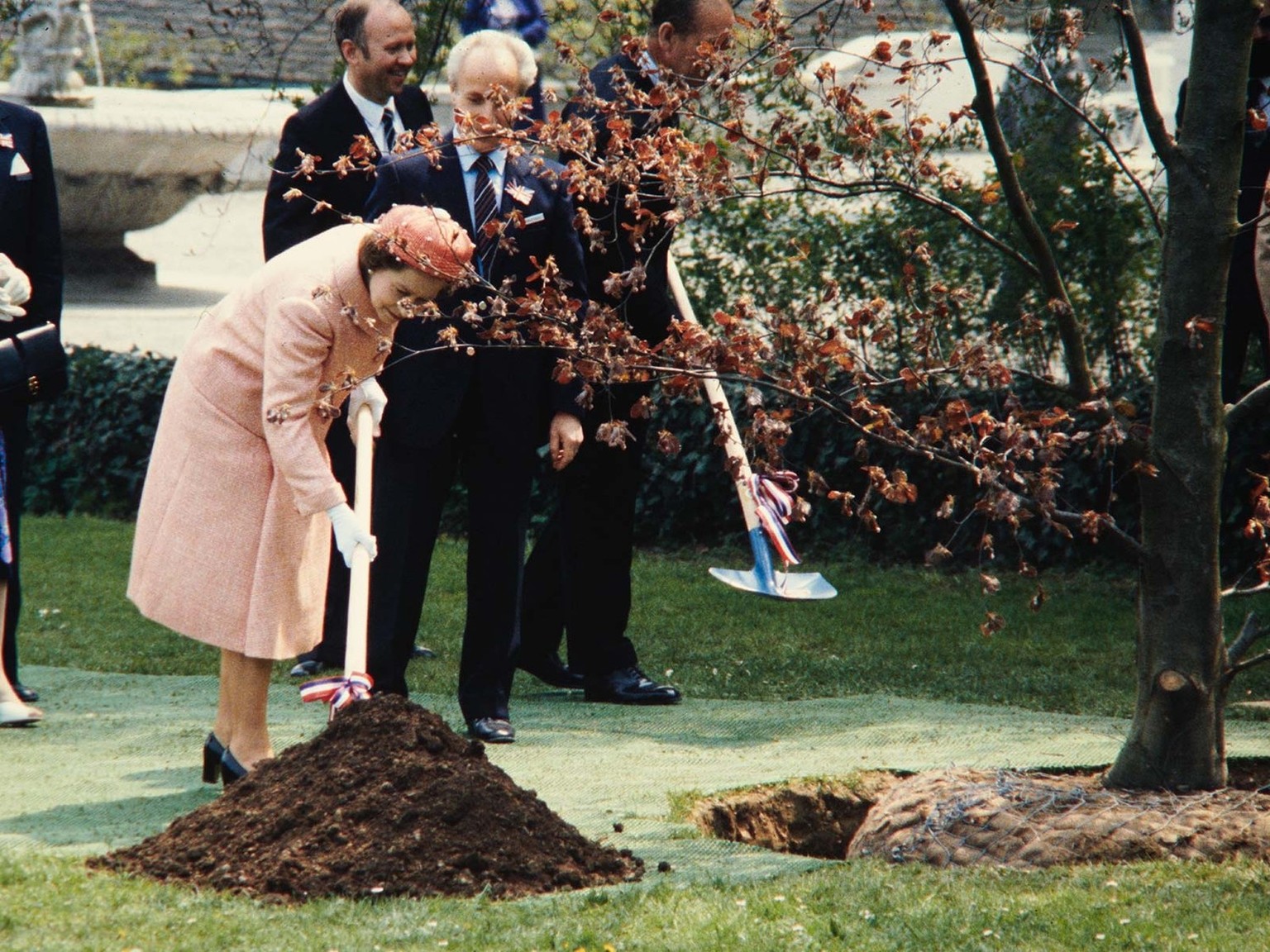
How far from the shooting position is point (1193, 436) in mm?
4355

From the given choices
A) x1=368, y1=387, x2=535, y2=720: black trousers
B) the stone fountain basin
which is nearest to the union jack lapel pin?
x1=368, y1=387, x2=535, y2=720: black trousers

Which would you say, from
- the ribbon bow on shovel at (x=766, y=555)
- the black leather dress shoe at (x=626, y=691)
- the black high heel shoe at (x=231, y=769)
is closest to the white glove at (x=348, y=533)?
the black high heel shoe at (x=231, y=769)

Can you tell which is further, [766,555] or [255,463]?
[766,555]

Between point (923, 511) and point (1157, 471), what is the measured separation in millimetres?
5061

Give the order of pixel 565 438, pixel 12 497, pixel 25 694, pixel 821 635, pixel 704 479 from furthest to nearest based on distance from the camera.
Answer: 1. pixel 704 479
2. pixel 821 635
3. pixel 25 694
4. pixel 12 497
5. pixel 565 438

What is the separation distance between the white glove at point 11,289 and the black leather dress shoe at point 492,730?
6.41 ft

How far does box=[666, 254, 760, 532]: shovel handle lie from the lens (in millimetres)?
4289

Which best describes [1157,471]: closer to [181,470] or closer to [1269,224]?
[1269,224]

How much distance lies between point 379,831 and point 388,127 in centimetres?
328

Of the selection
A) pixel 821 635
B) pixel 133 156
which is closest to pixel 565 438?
pixel 821 635

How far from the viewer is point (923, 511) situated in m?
9.41

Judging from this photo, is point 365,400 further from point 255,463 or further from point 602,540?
point 602,540

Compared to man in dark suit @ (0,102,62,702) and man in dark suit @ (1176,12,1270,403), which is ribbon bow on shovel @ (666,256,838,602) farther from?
man in dark suit @ (0,102,62,702)

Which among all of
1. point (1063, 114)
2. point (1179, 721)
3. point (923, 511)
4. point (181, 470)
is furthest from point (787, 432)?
point (1063, 114)
